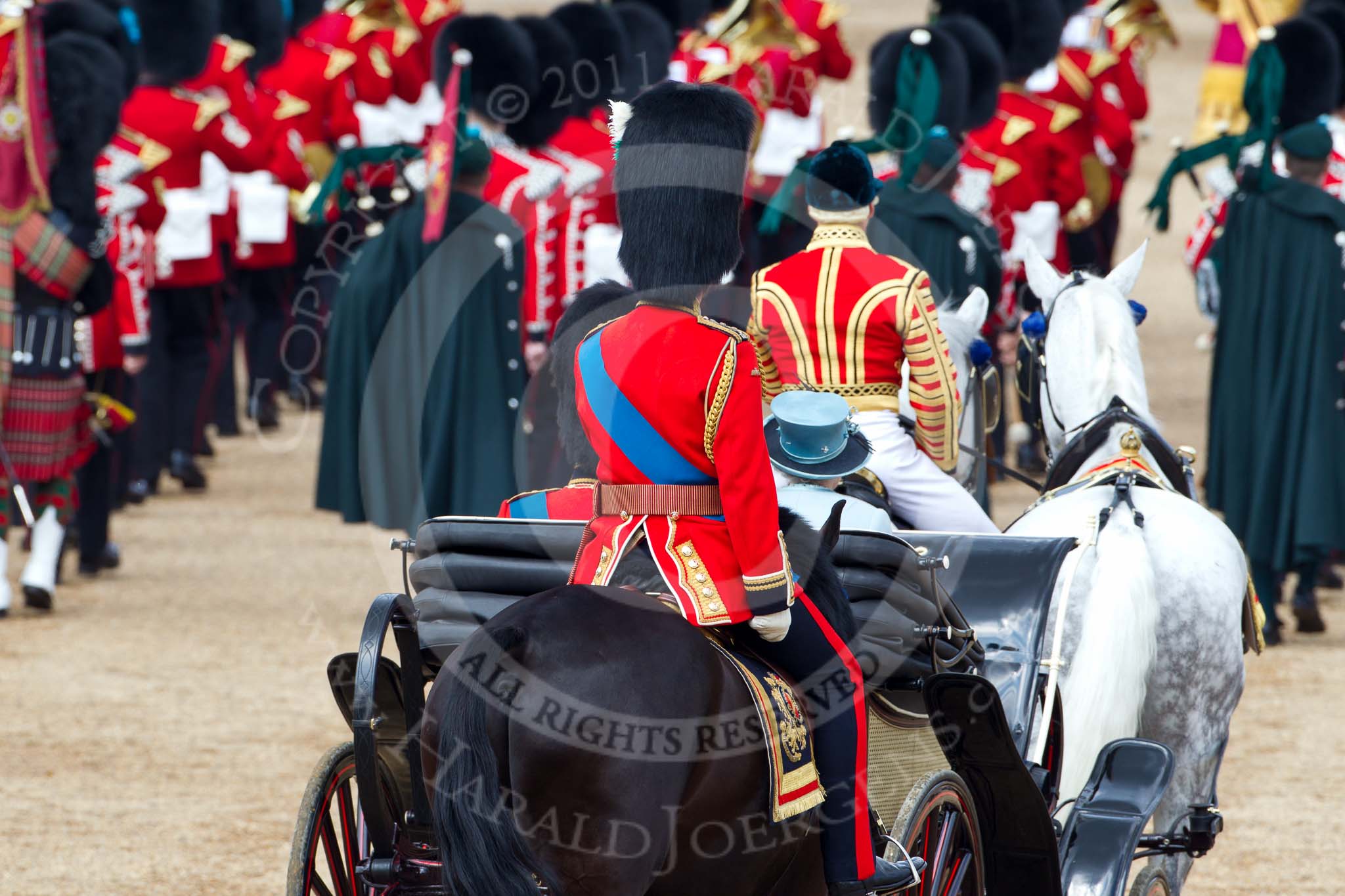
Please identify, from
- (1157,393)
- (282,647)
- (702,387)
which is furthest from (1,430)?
(1157,393)

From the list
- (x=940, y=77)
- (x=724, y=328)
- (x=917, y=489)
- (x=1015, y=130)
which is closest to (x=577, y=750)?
(x=724, y=328)

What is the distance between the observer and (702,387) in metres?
2.64

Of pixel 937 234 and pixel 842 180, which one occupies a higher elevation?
pixel 842 180

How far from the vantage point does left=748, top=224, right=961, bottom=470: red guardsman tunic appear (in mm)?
4703

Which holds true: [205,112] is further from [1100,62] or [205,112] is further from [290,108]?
[1100,62]

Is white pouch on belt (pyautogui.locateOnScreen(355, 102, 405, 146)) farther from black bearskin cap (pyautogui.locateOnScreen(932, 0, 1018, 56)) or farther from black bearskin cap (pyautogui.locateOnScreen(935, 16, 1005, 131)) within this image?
black bearskin cap (pyautogui.locateOnScreen(935, 16, 1005, 131))

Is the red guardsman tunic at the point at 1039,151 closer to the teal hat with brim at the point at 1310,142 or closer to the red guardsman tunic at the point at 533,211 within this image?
the red guardsman tunic at the point at 533,211

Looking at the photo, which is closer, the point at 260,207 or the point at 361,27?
the point at 260,207

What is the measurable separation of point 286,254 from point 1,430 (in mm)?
4028

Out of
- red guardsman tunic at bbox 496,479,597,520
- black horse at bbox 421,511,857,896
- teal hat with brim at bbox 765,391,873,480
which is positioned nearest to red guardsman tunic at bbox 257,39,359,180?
red guardsman tunic at bbox 496,479,597,520

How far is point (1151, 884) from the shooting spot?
363cm

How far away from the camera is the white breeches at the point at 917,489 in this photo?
4.76 meters

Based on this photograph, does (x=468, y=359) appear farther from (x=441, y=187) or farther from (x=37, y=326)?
(x=37, y=326)

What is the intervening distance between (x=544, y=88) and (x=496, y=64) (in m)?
0.50
